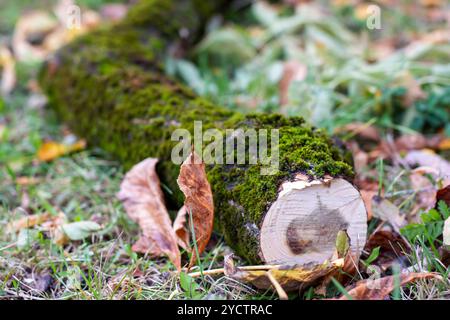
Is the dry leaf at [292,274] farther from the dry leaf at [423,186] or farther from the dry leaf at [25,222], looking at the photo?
the dry leaf at [25,222]

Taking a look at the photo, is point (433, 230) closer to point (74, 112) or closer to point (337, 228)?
point (337, 228)

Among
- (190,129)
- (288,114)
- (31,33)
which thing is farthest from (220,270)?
(31,33)

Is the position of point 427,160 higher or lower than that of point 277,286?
higher

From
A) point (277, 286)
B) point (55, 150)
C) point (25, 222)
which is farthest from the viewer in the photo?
point (55, 150)

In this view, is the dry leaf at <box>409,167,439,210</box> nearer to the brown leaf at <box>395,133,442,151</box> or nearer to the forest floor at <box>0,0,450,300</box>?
the forest floor at <box>0,0,450,300</box>

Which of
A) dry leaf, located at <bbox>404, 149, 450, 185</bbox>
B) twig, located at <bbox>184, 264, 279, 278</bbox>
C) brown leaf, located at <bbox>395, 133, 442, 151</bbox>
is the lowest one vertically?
twig, located at <bbox>184, 264, 279, 278</bbox>

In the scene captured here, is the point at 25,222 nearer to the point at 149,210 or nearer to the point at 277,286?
the point at 149,210

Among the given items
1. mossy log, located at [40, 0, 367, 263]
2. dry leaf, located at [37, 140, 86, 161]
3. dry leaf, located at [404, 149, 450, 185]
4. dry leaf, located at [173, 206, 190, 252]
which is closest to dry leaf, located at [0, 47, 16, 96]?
mossy log, located at [40, 0, 367, 263]
